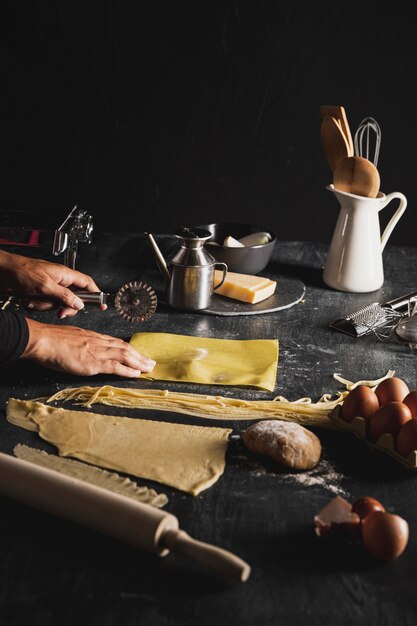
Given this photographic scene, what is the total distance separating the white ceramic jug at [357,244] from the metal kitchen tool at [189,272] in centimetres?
40

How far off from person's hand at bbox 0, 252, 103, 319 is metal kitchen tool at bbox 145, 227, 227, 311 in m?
0.19

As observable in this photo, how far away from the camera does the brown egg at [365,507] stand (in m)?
1.03

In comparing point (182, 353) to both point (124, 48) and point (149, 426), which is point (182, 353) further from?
point (124, 48)

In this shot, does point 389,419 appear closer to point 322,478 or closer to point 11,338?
point 322,478

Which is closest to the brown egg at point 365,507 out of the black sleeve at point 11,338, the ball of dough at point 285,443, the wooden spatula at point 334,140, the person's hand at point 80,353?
the ball of dough at point 285,443

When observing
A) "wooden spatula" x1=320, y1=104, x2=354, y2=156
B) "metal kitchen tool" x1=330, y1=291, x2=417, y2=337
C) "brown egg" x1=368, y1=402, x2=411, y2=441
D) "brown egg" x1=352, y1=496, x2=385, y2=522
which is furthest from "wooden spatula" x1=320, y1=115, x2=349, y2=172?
"brown egg" x1=352, y1=496, x2=385, y2=522

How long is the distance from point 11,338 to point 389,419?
2.36 ft

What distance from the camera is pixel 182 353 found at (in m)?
1.64

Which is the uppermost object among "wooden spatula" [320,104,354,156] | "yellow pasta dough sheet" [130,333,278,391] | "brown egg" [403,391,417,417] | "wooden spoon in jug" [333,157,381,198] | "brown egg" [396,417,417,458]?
"wooden spatula" [320,104,354,156]

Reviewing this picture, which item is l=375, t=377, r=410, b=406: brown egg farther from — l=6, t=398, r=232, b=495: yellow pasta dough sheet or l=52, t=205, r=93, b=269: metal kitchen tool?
l=52, t=205, r=93, b=269: metal kitchen tool

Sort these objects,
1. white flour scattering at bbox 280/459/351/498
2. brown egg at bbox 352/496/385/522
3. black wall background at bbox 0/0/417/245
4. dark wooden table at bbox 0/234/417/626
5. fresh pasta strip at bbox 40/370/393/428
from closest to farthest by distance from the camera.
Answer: dark wooden table at bbox 0/234/417/626 < brown egg at bbox 352/496/385/522 < white flour scattering at bbox 280/459/351/498 < fresh pasta strip at bbox 40/370/393/428 < black wall background at bbox 0/0/417/245

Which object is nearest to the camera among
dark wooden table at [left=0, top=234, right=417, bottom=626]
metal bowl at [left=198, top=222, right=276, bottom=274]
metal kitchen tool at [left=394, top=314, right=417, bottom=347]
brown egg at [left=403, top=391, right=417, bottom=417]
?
dark wooden table at [left=0, top=234, right=417, bottom=626]

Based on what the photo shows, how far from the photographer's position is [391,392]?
1.30 m

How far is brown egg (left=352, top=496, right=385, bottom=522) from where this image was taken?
1.03m
